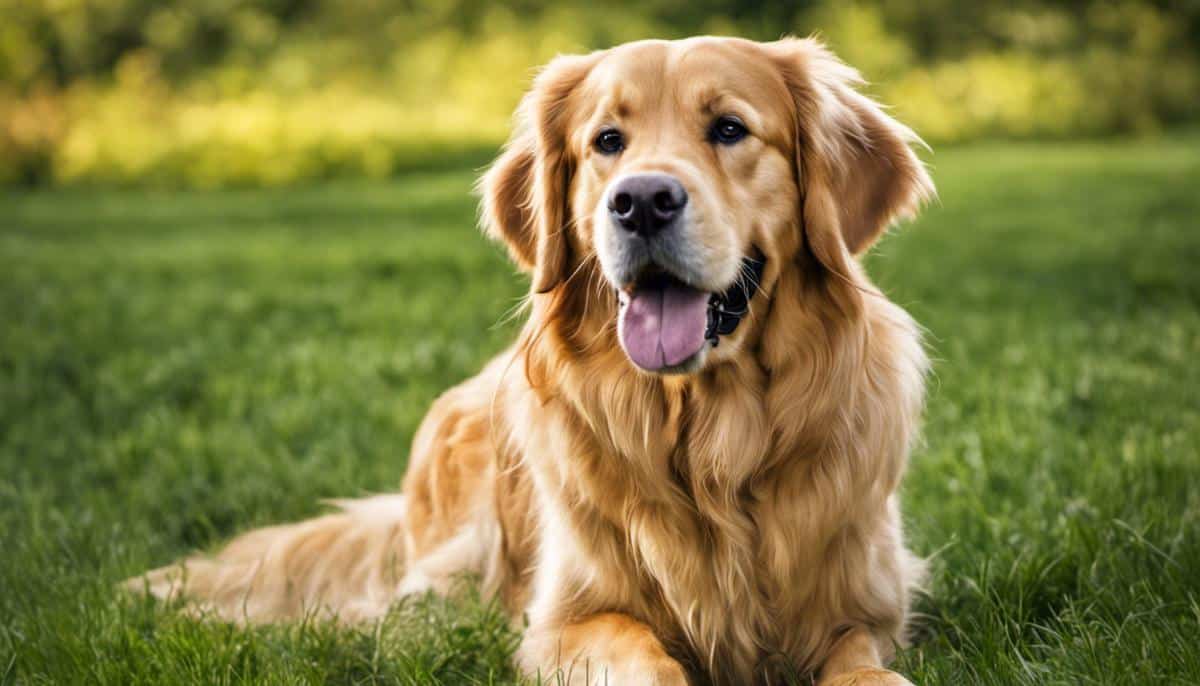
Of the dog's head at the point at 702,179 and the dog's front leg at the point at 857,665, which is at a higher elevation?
the dog's head at the point at 702,179

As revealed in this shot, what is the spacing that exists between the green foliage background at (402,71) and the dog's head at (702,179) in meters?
13.4

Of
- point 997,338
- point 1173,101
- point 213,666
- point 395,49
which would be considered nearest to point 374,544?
point 213,666

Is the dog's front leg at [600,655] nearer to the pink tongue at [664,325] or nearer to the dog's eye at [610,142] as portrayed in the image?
the pink tongue at [664,325]

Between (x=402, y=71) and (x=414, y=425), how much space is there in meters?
13.1

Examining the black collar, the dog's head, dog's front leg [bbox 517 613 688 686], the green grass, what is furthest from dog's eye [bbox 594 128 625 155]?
dog's front leg [bbox 517 613 688 686]

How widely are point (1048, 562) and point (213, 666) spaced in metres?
2.01

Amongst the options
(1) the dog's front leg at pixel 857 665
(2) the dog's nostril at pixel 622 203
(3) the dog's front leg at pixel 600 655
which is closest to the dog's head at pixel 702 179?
(2) the dog's nostril at pixel 622 203

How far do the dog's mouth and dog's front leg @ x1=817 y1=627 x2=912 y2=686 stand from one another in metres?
0.71

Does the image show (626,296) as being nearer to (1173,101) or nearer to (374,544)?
(374,544)

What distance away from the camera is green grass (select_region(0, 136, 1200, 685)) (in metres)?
2.78

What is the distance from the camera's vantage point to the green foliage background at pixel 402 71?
16.2 metres

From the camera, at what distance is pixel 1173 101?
1825 centimetres

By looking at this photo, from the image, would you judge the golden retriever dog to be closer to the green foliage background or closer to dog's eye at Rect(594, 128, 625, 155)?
dog's eye at Rect(594, 128, 625, 155)

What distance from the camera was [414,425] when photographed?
5.03 metres
